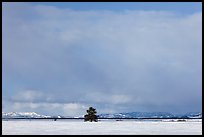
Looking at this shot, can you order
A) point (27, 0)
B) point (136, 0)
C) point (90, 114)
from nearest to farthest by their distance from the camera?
1. point (136, 0)
2. point (27, 0)
3. point (90, 114)

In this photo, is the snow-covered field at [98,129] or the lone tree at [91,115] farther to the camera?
the lone tree at [91,115]

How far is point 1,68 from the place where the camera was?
18.9 metres

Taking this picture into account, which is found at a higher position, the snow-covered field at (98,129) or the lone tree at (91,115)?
the lone tree at (91,115)

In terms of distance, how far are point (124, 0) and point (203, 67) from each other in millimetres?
A: 5148

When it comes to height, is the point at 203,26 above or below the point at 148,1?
below

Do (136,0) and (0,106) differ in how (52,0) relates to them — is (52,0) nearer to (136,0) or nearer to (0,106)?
(136,0)

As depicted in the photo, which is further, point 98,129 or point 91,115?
point 91,115

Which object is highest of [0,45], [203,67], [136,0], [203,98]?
[136,0]

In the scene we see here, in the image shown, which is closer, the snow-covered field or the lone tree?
the snow-covered field

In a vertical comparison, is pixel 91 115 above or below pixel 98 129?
above

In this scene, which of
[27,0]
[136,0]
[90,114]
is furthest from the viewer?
[90,114]

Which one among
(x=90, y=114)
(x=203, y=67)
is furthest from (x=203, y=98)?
(x=90, y=114)

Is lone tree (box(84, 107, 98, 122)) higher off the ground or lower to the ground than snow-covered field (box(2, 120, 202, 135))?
higher

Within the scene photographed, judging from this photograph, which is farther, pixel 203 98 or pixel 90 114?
pixel 90 114
